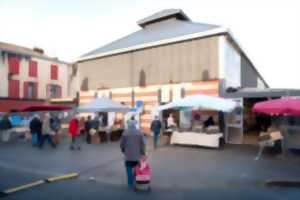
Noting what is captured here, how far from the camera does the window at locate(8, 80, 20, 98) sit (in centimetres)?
2597

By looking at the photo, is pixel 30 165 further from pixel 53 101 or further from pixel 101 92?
pixel 53 101

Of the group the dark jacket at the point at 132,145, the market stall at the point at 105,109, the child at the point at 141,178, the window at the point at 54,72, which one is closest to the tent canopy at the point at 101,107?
the market stall at the point at 105,109

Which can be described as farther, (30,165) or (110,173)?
(30,165)

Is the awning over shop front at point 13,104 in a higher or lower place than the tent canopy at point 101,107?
higher

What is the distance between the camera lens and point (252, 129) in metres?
20.6

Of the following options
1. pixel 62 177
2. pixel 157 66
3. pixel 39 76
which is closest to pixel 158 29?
pixel 157 66

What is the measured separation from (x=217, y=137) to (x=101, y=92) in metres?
11.2

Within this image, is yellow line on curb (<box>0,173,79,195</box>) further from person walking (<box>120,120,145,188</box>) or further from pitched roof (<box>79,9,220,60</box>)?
pitched roof (<box>79,9,220,60</box>)

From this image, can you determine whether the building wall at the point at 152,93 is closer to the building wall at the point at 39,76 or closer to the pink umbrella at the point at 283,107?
the pink umbrella at the point at 283,107

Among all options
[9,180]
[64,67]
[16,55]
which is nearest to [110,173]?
[9,180]

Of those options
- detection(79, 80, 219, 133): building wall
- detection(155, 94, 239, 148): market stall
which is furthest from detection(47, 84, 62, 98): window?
detection(155, 94, 239, 148): market stall

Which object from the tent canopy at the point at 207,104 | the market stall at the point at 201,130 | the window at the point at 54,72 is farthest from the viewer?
the window at the point at 54,72

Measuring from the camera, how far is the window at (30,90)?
90.3 ft

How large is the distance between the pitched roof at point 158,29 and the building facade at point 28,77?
9181mm
